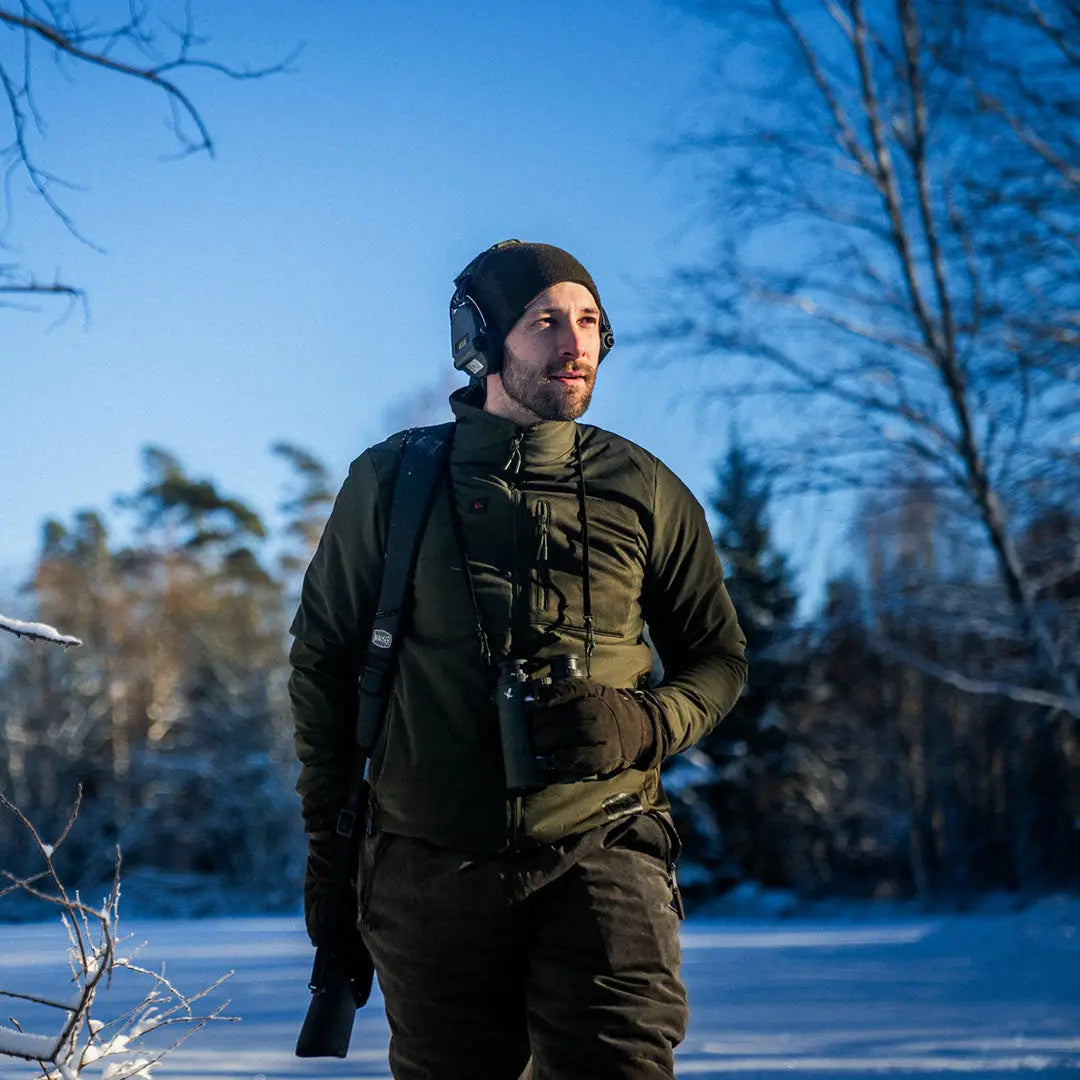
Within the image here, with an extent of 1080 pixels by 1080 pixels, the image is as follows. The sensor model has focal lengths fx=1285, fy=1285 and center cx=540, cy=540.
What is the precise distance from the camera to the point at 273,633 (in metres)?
32.1

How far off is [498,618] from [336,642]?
1.21ft

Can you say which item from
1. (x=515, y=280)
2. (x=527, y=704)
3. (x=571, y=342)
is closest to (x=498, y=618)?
(x=527, y=704)

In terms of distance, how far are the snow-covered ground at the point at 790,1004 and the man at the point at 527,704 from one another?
0.95 m

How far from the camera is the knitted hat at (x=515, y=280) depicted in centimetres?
237

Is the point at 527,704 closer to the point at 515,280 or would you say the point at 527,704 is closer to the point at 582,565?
the point at 582,565

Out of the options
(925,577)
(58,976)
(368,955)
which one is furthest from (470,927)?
(925,577)

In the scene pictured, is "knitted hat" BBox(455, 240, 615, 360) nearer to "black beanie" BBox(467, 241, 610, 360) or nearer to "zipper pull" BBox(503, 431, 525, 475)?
"black beanie" BBox(467, 241, 610, 360)

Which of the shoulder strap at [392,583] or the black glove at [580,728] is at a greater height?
the shoulder strap at [392,583]

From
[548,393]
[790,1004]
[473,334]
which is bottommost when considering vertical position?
[790,1004]

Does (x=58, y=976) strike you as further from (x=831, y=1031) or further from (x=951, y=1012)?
(x=951, y=1012)

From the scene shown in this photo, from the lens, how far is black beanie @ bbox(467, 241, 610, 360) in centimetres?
237

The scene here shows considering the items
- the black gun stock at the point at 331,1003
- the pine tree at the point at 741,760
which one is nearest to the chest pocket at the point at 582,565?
the black gun stock at the point at 331,1003

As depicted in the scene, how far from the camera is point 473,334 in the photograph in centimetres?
239

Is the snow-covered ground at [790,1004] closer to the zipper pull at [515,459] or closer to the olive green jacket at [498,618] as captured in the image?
the olive green jacket at [498,618]
